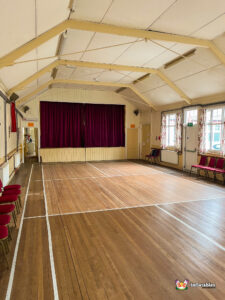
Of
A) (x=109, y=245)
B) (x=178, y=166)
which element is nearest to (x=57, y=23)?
(x=109, y=245)

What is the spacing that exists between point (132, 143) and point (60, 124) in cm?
405

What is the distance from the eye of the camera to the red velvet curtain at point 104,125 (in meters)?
11.5

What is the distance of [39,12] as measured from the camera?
347 centimetres

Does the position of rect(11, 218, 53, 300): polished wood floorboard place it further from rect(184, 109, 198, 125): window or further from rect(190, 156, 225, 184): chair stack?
rect(184, 109, 198, 125): window

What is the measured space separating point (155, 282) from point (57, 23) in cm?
450

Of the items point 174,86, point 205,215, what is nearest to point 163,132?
point 174,86

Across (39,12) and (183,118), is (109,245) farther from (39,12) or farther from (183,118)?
(183,118)

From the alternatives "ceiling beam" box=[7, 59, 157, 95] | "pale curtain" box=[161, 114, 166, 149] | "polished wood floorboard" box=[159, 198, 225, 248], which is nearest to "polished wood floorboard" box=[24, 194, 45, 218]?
"polished wood floorboard" box=[159, 198, 225, 248]

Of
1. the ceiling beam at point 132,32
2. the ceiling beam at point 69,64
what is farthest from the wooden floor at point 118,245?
the ceiling beam at point 132,32

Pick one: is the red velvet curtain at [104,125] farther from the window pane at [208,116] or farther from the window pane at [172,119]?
the window pane at [208,116]

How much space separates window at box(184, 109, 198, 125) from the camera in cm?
822

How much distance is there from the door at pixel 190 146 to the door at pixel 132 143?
12.9 feet

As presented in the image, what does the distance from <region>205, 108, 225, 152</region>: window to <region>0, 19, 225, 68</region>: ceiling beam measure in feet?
8.12

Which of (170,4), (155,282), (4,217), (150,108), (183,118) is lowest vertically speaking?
(155,282)
